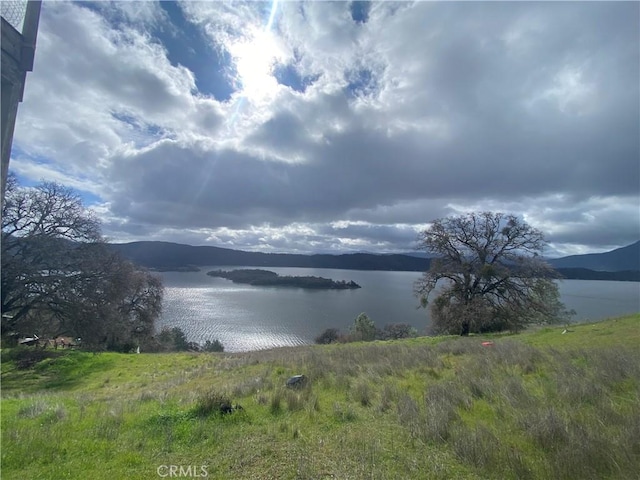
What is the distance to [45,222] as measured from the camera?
59.5ft

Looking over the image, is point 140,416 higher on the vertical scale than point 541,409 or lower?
lower

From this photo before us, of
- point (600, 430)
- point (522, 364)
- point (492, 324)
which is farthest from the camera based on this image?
point (492, 324)

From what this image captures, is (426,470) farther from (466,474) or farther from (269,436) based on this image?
(269,436)

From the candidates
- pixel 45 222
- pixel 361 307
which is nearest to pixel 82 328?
pixel 45 222

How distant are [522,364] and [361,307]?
70172 mm

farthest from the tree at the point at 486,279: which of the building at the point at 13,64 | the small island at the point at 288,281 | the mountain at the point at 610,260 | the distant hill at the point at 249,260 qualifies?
the mountain at the point at 610,260

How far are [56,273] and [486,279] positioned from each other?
1057 inches

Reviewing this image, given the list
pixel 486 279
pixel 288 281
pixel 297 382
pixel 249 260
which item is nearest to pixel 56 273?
pixel 297 382

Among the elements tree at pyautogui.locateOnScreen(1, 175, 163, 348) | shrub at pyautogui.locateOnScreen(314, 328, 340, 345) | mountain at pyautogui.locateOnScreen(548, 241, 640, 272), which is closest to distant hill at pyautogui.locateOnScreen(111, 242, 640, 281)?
mountain at pyautogui.locateOnScreen(548, 241, 640, 272)

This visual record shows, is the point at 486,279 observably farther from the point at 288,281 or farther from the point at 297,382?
the point at 288,281

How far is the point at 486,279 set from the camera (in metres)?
22.8

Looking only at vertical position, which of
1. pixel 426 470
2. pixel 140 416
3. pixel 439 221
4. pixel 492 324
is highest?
pixel 439 221

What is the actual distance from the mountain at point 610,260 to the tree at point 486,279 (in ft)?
443

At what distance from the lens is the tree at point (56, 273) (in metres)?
16.8
